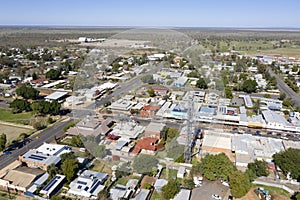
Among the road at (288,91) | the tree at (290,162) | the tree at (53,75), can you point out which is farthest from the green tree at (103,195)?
the tree at (53,75)

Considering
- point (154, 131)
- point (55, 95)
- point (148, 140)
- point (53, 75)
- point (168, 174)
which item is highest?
point (154, 131)

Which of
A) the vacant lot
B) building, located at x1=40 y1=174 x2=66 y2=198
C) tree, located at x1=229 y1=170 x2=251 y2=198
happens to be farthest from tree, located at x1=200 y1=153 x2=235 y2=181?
the vacant lot

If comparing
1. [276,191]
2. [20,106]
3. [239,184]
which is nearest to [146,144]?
[239,184]

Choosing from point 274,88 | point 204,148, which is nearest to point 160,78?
point 204,148

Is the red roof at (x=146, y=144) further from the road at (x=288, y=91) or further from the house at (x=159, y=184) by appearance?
the road at (x=288, y=91)

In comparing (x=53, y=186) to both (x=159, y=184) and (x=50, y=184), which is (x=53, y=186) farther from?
(x=159, y=184)
